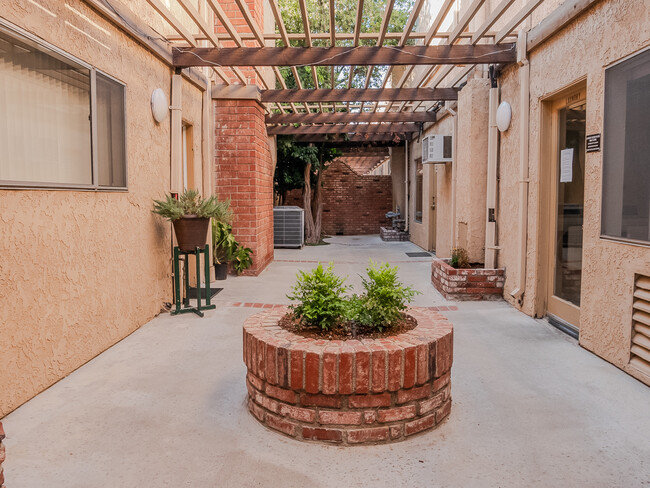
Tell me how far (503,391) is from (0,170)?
3085mm

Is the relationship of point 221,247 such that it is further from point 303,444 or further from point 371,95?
point 303,444

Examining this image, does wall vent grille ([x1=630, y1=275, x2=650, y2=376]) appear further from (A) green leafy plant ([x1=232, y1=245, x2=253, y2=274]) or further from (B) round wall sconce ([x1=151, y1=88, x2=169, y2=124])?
(A) green leafy plant ([x1=232, y1=245, x2=253, y2=274])

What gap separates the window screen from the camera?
3043 mm

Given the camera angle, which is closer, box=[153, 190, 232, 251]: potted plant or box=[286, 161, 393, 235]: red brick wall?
box=[153, 190, 232, 251]: potted plant

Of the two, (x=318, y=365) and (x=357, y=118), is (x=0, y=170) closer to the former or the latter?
(x=318, y=365)

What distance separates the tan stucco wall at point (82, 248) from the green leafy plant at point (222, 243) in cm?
171

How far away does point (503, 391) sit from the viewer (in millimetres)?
2916

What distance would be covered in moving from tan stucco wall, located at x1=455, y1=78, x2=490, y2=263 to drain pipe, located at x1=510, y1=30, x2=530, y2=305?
1050 millimetres

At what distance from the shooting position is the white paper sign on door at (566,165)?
13.7 ft

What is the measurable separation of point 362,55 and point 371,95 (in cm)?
180

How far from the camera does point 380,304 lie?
2680 mm

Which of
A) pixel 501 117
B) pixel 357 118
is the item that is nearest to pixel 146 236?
pixel 501 117

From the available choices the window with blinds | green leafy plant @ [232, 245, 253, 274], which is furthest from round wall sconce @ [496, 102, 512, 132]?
green leafy plant @ [232, 245, 253, 274]

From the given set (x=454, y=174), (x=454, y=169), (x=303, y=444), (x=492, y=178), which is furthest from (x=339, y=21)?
(x=303, y=444)
